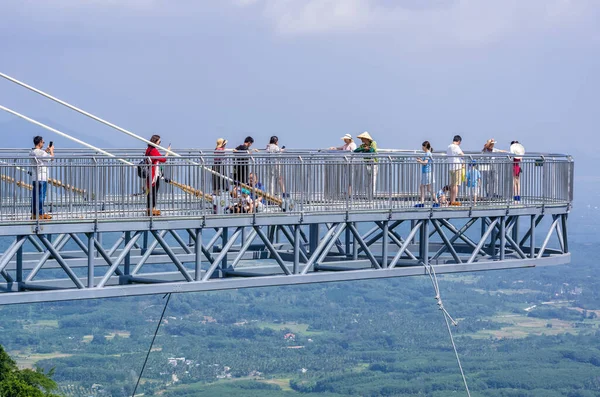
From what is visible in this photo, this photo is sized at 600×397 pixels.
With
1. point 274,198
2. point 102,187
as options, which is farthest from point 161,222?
point 274,198

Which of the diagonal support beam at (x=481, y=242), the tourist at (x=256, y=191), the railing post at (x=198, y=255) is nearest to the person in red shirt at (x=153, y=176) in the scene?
the railing post at (x=198, y=255)

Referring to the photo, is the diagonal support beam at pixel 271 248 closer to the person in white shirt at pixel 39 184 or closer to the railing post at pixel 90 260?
the railing post at pixel 90 260

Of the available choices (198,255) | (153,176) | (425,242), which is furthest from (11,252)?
(425,242)

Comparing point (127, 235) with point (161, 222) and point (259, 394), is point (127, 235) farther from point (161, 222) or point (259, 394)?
point (259, 394)

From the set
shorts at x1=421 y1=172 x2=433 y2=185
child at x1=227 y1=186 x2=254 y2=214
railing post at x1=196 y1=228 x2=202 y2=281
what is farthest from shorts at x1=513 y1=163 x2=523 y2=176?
railing post at x1=196 y1=228 x2=202 y2=281

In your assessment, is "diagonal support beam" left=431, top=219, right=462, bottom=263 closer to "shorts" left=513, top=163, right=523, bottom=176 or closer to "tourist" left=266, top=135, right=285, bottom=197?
"shorts" left=513, top=163, right=523, bottom=176

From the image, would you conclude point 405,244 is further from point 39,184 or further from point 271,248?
point 39,184
